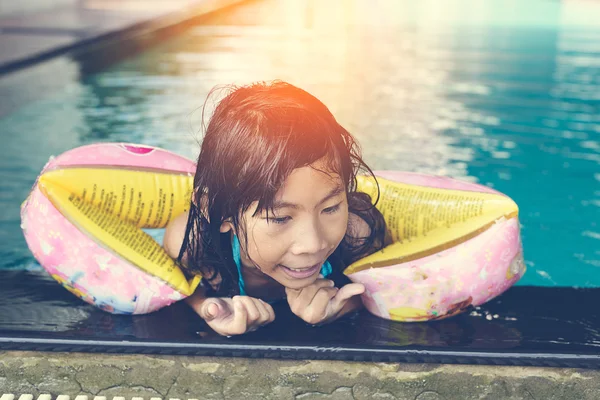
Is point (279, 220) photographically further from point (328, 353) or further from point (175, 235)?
point (175, 235)

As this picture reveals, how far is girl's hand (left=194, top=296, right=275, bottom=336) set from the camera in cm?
208

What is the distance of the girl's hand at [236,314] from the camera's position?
208cm

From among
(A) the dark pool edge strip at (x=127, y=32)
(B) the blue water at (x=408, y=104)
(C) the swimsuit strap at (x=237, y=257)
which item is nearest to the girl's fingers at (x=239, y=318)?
(C) the swimsuit strap at (x=237, y=257)

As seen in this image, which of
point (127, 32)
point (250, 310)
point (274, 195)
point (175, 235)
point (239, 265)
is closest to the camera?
point (274, 195)

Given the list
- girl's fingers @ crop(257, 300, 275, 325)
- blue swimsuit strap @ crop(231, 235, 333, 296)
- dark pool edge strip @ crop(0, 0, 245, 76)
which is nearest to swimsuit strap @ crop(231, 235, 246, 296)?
blue swimsuit strap @ crop(231, 235, 333, 296)

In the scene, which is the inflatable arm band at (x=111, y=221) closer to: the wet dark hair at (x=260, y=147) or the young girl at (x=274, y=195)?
the young girl at (x=274, y=195)

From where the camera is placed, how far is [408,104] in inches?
259

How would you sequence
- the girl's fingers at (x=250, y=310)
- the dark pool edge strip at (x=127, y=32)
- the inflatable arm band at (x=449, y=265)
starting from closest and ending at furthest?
1. the girl's fingers at (x=250, y=310)
2. the inflatable arm band at (x=449, y=265)
3. the dark pool edge strip at (x=127, y=32)

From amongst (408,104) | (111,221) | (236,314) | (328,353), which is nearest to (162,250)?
(111,221)

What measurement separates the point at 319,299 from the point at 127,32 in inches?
333

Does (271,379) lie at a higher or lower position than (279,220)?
lower

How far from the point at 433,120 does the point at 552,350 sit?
4118mm

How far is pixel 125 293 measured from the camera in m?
2.25

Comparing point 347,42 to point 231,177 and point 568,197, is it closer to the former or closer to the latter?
point 568,197
